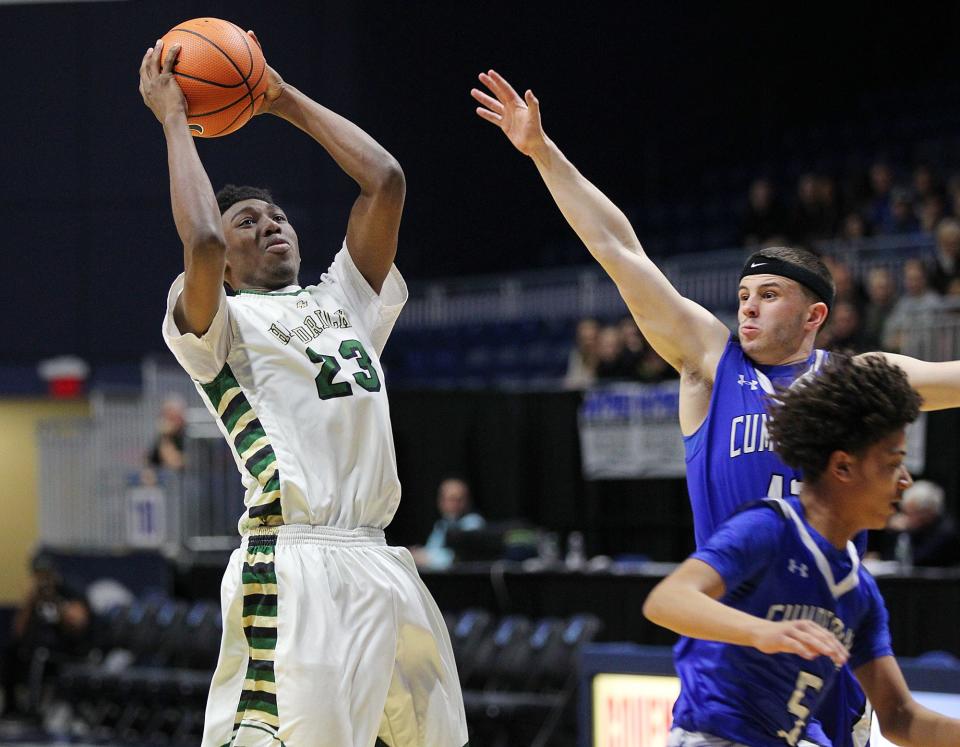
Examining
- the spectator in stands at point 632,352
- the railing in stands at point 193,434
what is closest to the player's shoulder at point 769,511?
the spectator in stands at point 632,352

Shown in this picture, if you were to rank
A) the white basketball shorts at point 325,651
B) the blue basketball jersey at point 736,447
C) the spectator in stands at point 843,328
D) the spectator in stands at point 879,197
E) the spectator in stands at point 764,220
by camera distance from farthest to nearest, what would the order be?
the spectator in stands at point 764,220 < the spectator in stands at point 879,197 < the spectator in stands at point 843,328 < the blue basketball jersey at point 736,447 < the white basketball shorts at point 325,651

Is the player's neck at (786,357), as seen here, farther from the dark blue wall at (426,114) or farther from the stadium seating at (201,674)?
the dark blue wall at (426,114)

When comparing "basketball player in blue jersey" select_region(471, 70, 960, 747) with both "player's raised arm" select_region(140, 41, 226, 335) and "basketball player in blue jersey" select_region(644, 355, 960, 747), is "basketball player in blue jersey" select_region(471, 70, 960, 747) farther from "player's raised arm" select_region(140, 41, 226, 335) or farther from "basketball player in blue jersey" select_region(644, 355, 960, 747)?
"player's raised arm" select_region(140, 41, 226, 335)

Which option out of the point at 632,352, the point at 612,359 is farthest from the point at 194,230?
the point at 612,359

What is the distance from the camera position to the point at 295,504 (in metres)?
4.07

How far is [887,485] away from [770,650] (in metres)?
0.53

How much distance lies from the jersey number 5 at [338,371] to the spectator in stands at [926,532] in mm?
6314

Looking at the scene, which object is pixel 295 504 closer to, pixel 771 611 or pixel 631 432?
pixel 771 611

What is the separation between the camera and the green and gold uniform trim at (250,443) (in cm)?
409

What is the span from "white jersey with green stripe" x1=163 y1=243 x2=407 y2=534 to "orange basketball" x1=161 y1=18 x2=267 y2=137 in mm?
545

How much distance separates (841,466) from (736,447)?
3.40ft

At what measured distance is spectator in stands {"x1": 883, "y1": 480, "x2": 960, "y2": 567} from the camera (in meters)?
9.78

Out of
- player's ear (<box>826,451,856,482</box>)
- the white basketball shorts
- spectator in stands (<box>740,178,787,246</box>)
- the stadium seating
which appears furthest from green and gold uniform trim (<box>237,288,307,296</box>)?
spectator in stands (<box>740,178,787,246</box>)

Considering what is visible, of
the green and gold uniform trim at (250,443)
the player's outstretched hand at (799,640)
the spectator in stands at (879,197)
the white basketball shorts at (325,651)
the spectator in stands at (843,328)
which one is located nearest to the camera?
the player's outstretched hand at (799,640)
